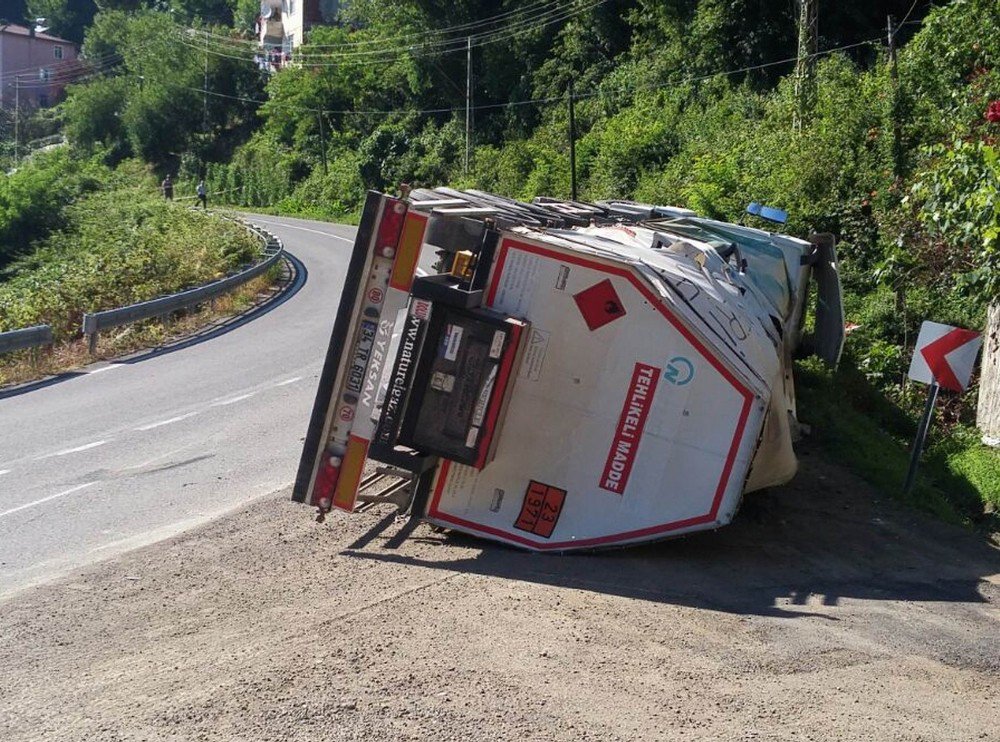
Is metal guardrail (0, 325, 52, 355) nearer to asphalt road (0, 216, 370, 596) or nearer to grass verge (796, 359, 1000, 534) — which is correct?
asphalt road (0, 216, 370, 596)

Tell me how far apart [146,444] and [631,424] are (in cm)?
644

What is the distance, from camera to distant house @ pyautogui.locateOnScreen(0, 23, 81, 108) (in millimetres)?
113375

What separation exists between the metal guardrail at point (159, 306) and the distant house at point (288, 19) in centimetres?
6253

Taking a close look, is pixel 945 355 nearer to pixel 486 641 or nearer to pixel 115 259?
pixel 486 641

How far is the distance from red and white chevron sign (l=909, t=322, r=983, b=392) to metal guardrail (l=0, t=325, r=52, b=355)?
42.1ft

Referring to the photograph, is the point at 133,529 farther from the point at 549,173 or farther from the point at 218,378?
the point at 549,173

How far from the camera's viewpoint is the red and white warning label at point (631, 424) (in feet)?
26.3

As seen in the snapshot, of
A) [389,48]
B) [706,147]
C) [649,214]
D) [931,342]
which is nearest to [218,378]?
[649,214]

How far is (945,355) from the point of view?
10.5 m

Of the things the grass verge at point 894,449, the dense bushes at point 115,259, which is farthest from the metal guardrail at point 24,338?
the grass verge at point 894,449

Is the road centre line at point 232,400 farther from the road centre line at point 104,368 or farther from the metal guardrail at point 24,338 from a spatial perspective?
the metal guardrail at point 24,338

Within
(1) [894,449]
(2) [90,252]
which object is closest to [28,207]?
(2) [90,252]

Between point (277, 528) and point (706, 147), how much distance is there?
86.4 feet

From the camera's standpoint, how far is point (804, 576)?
8.14 metres
